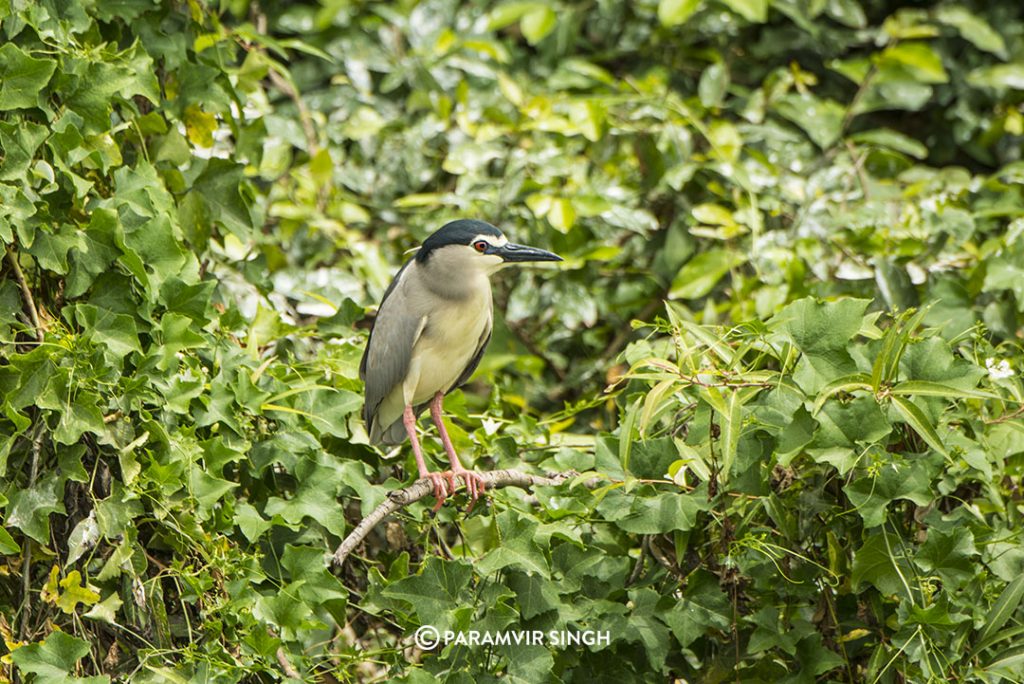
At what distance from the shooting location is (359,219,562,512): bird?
276 cm

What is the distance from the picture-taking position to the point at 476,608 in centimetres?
229

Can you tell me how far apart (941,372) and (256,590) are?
1431mm

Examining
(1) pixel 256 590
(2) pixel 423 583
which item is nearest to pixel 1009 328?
(2) pixel 423 583

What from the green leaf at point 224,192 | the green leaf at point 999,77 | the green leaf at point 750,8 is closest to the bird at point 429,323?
the green leaf at point 224,192

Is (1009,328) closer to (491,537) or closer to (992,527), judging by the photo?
(992,527)

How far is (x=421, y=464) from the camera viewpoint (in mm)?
2633

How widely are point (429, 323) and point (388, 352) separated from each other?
0.42 feet

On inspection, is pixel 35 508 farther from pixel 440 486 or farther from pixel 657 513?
pixel 657 513

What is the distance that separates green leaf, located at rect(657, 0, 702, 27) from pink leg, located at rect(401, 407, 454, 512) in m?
2.18

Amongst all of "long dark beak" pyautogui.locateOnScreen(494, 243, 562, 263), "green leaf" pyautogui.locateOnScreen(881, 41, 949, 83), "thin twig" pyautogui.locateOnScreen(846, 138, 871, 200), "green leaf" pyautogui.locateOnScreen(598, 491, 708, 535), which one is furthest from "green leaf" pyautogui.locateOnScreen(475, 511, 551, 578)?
"green leaf" pyautogui.locateOnScreen(881, 41, 949, 83)

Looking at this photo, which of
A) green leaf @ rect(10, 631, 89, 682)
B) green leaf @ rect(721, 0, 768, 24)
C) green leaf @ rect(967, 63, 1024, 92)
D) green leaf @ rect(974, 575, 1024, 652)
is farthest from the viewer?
green leaf @ rect(967, 63, 1024, 92)

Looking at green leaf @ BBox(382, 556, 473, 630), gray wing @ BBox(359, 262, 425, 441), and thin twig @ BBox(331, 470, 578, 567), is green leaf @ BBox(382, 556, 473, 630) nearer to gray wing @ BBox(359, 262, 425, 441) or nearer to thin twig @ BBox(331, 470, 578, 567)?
thin twig @ BBox(331, 470, 578, 567)

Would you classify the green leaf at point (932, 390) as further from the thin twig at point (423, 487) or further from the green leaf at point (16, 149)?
the green leaf at point (16, 149)

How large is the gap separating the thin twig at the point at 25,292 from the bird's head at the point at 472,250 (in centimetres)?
91
